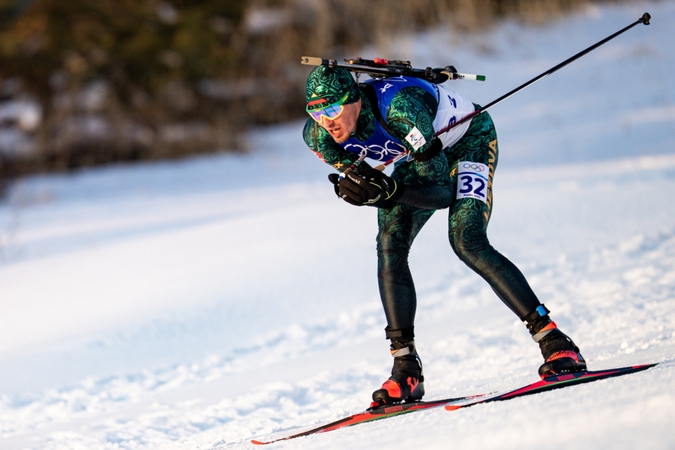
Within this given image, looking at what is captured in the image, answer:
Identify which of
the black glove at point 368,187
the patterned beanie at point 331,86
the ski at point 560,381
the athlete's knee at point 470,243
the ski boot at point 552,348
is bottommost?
the ski at point 560,381

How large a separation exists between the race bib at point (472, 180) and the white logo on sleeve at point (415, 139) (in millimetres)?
415

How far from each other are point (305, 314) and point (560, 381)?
3.27 meters

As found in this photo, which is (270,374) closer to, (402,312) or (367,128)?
(402,312)

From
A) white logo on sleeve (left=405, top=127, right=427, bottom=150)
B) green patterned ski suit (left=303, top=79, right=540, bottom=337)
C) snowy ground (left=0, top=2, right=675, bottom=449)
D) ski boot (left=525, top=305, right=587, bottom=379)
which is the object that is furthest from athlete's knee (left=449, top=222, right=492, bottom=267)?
snowy ground (left=0, top=2, right=675, bottom=449)

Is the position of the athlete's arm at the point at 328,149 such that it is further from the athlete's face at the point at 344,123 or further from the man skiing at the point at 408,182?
the athlete's face at the point at 344,123

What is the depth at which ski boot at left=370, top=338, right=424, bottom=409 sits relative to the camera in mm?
3674

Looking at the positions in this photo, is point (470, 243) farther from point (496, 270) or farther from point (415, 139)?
point (415, 139)

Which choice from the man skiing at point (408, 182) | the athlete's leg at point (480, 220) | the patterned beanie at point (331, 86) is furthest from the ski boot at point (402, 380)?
the patterned beanie at point (331, 86)

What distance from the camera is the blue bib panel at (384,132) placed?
12.1 ft

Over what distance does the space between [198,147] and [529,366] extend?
38.3 ft

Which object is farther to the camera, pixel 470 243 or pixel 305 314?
pixel 305 314

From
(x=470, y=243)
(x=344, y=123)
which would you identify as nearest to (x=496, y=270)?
(x=470, y=243)

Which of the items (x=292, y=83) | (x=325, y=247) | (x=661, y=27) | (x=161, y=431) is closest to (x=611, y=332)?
(x=161, y=431)

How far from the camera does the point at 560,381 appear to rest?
332 cm
